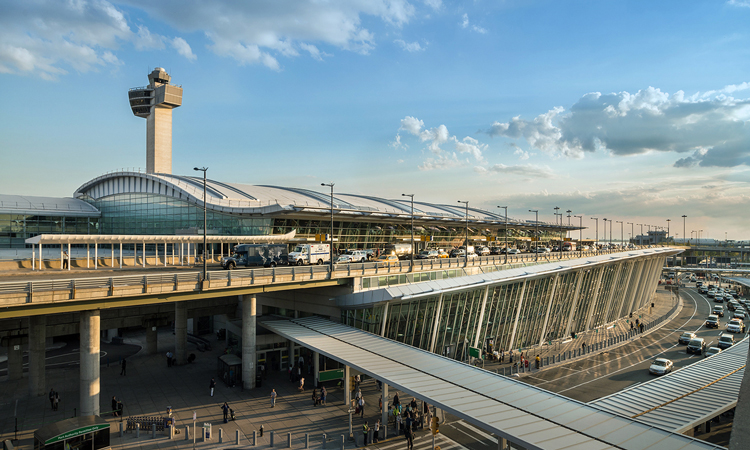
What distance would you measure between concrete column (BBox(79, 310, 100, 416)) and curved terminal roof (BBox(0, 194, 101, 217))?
182 ft

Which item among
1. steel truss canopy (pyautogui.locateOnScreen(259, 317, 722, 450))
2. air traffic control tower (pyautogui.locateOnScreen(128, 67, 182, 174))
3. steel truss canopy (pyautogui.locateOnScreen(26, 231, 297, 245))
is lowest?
steel truss canopy (pyautogui.locateOnScreen(259, 317, 722, 450))

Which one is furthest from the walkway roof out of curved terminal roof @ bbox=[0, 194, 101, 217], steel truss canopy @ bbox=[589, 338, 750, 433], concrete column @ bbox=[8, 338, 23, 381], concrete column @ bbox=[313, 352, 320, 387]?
curved terminal roof @ bbox=[0, 194, 101, 217]

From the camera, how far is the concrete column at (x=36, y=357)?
31.4m

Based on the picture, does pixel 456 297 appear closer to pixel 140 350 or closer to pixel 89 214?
pixel 140 350

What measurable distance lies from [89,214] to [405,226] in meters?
57.3

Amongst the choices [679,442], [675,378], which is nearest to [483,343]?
[675,378]

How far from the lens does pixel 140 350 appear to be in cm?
4559

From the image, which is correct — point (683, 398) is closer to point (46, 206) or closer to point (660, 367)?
point (660, 367)

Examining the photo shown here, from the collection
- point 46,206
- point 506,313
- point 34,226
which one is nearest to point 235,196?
point 34,226

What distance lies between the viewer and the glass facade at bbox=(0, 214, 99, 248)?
64312mm

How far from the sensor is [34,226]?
67562 millimetres

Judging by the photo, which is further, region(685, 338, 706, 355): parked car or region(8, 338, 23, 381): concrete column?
region(685, 338, 706, 355): parked car

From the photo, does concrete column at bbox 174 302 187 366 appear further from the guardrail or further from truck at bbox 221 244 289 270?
the guardrail

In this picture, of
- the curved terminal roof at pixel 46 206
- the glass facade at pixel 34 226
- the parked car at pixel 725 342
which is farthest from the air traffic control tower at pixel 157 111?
the parked car at pixel 725 342
